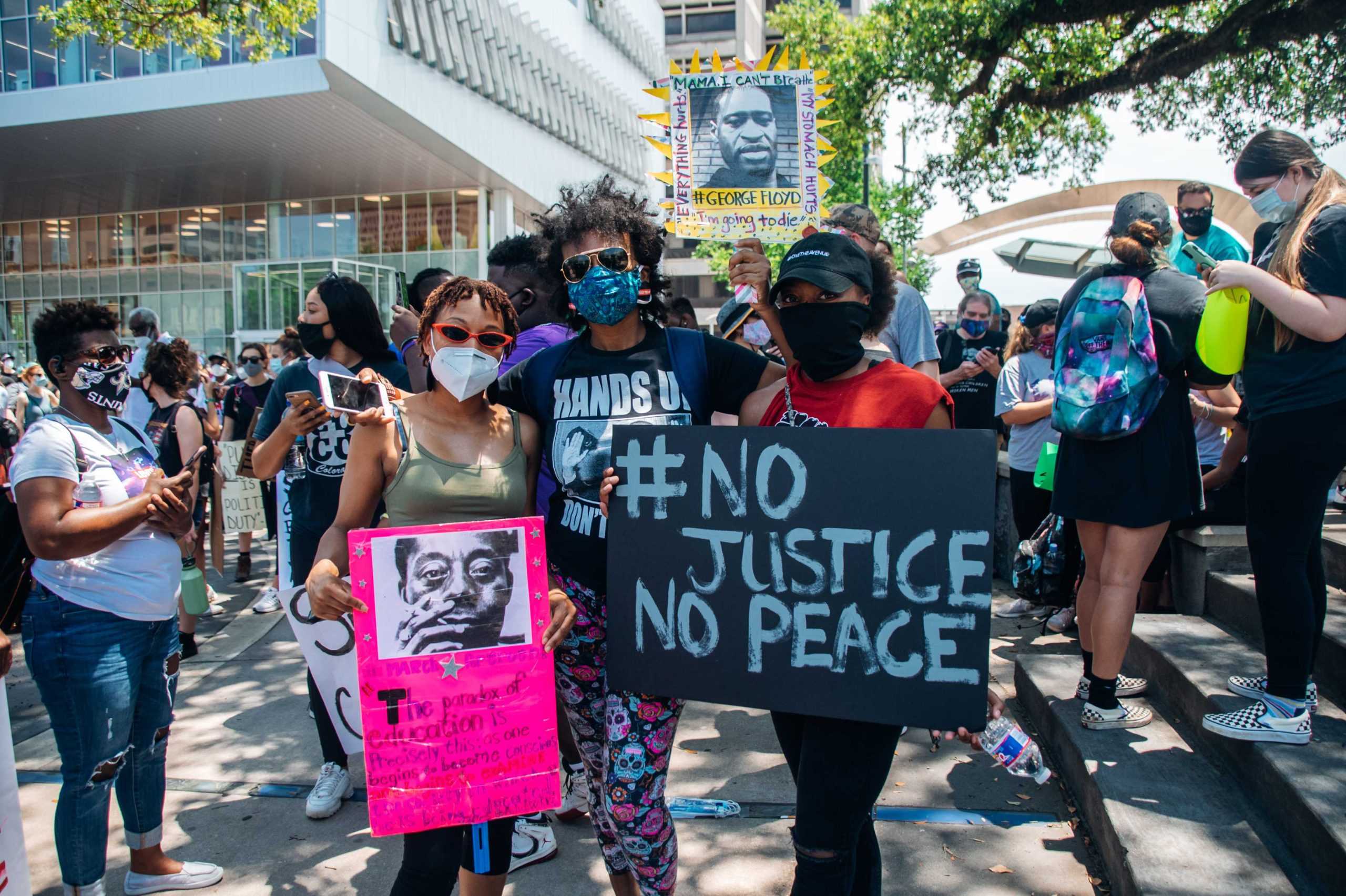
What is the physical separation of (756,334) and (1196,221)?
2.44 meters

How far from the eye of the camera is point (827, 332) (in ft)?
7.91

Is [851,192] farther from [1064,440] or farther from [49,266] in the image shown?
[1064,440]

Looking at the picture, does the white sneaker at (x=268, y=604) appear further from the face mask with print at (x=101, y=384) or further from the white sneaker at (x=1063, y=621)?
the white sneaker at (x=1063, y=621)

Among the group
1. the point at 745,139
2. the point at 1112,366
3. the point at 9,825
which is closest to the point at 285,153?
the point at 745,139

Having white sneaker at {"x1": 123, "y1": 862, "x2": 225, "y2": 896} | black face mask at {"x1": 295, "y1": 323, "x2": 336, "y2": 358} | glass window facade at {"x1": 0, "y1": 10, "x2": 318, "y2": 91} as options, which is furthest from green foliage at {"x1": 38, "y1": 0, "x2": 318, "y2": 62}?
glass window facade at {"x1": 0, "y1": 10, "x2": 318, "y2": 91}

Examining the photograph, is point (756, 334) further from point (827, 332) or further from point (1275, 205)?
point (827, 332)

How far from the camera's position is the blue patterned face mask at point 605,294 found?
8.96 ft

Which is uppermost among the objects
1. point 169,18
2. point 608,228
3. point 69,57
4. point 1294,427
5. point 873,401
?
point 69,57

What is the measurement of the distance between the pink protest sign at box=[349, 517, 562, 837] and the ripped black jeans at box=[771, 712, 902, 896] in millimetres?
654

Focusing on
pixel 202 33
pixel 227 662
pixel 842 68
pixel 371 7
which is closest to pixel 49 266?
pixel 371 7

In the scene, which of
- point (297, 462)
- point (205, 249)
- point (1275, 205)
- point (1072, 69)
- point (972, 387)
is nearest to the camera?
point (1275, 205)

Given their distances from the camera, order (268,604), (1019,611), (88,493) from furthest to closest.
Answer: (268,604)
(1019,611)
(88,493)

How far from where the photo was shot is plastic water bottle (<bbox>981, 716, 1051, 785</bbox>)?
2164 mm

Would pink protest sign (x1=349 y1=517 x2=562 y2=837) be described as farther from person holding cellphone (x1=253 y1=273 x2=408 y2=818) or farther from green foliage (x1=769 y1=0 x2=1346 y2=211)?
green foliage (x1=769 y1=0 x2=1346 y2=211)
